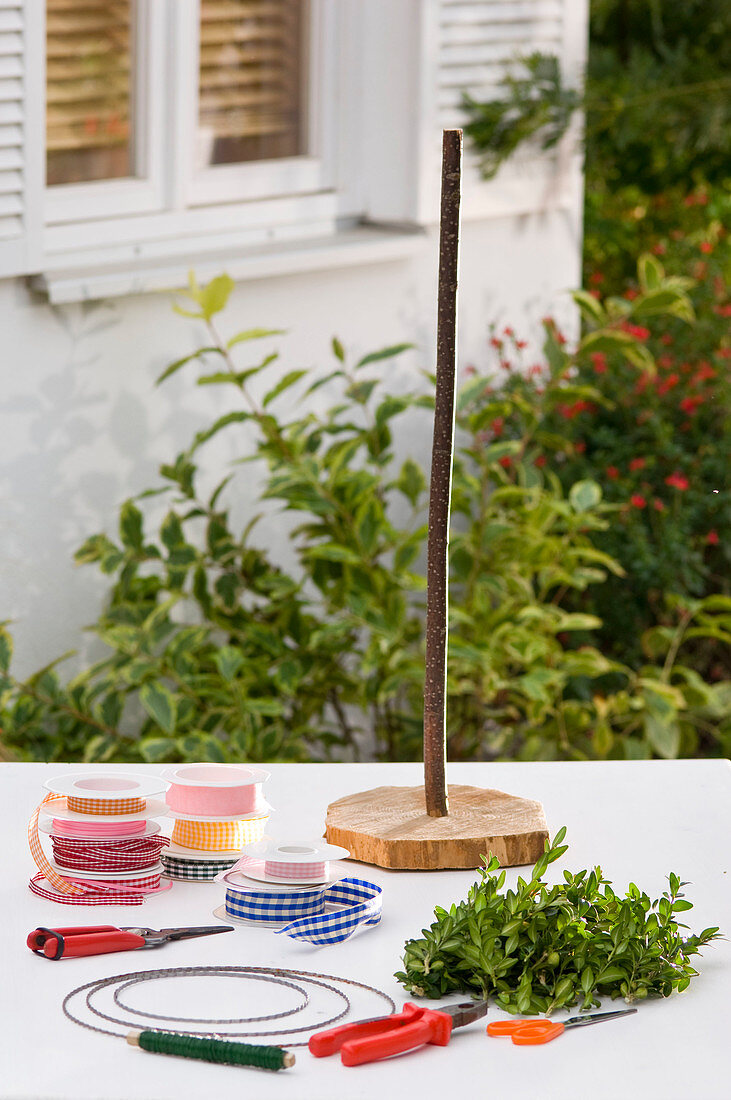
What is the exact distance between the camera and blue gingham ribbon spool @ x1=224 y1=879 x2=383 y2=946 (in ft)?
3.81

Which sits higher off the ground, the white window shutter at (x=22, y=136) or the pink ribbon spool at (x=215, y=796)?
the white window shutter at (x=22, y=136)

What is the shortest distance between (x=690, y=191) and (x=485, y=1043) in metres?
3.97

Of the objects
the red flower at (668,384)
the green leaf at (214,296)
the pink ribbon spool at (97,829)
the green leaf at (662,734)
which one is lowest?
the green leaf at (662,734)

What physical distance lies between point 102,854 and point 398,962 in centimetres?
27

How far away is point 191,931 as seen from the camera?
3.81ft

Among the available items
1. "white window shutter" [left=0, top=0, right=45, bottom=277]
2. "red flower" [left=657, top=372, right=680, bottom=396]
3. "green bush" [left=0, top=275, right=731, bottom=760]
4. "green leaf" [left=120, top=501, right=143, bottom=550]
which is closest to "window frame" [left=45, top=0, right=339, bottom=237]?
"white window shutter" [left=0, top=0, right=45, bottom=277]

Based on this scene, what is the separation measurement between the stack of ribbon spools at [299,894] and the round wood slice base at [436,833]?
92 millimetres

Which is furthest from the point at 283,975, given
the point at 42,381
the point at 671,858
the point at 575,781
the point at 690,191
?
the point at 690,191

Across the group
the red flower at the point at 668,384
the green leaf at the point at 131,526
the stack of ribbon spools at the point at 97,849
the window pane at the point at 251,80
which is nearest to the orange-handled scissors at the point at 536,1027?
the stack of ribbon spools at the point at 97,849

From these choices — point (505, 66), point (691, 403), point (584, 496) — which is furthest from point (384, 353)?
point (505, 66)

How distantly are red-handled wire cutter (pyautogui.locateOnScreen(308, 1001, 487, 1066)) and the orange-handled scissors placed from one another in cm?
2

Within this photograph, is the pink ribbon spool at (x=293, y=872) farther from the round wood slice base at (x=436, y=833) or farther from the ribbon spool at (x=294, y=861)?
the round wood slice base at (x=436, y=833)

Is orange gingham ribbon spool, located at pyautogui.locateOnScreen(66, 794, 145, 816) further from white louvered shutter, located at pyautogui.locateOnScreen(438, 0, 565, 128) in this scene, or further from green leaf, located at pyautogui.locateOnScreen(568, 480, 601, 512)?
white louvered shutter, located at pyautogui.locateOnScreen(438, 0, 565, 128)

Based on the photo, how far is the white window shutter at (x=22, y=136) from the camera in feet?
8.48
